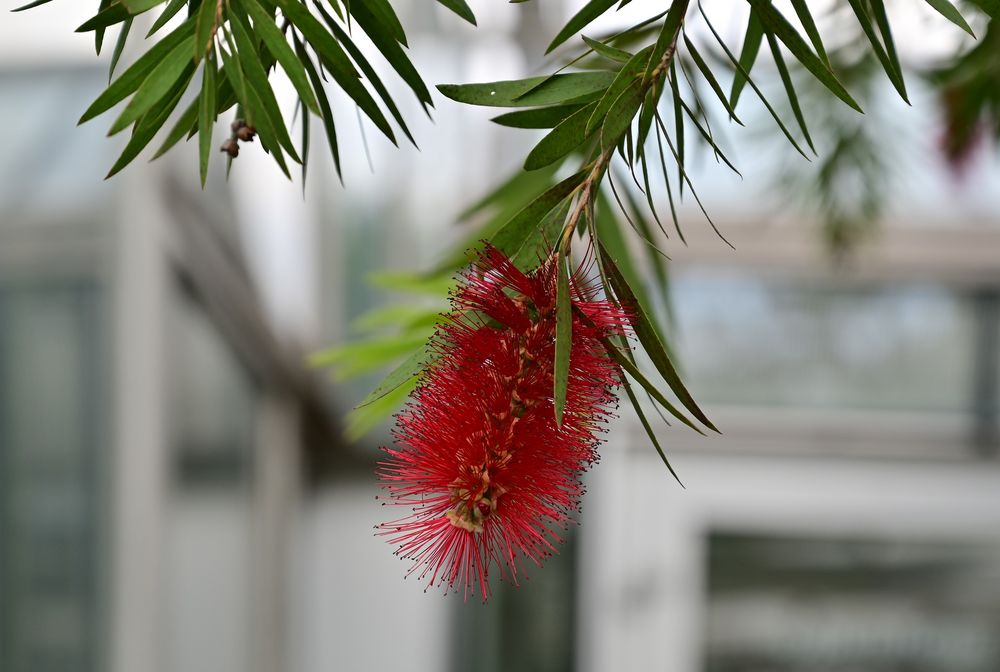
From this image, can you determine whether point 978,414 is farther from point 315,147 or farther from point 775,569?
point 315,147

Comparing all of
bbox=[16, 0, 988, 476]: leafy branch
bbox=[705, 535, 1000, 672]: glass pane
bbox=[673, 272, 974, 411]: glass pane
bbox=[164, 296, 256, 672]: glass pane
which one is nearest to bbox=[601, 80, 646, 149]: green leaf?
bbox=[16, 0, 988, 476]: leafy branch

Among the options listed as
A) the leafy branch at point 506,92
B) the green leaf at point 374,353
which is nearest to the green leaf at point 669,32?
the leafy branch at point 506,92

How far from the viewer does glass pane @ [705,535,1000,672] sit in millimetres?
2279

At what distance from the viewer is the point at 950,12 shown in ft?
0.61

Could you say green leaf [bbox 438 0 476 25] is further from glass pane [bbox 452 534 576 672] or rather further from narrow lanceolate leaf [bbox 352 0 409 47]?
glass pane [bbox 452 534 576 672]

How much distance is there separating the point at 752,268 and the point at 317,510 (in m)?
1.23

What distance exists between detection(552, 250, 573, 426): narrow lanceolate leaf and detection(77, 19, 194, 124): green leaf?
92mm

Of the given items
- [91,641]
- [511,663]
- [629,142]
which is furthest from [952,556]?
[629,142]

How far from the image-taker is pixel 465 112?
2.00 metres

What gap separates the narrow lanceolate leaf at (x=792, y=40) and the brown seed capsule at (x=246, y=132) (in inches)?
3.8

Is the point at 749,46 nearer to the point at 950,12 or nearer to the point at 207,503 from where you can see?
the point at 950,12

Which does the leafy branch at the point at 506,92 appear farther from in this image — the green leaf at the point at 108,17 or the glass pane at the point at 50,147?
the glass pane at the point at 50,147

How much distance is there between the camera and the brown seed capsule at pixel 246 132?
0.18 meters

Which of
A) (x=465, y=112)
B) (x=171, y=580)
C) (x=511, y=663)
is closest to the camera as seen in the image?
(x=171, y=580)
